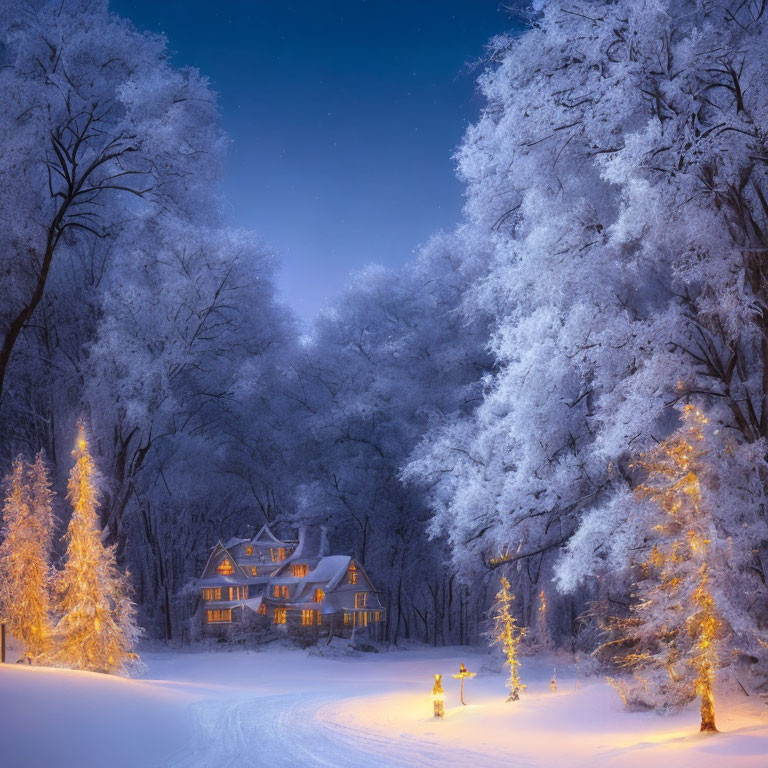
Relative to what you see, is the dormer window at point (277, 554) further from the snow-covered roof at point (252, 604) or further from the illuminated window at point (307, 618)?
the illuminated window at point (307, 618)

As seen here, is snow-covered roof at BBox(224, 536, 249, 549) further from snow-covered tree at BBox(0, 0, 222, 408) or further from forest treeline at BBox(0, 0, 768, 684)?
snow-covered tree at BBox(0, 0, 222, 408)

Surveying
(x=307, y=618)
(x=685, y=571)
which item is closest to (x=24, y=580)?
(x=685, y=571)

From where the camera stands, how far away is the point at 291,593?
31578 mm

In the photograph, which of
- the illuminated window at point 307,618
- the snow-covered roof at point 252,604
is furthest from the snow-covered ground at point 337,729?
the illuminated window at point 307,618

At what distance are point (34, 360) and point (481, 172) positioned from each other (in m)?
15.0

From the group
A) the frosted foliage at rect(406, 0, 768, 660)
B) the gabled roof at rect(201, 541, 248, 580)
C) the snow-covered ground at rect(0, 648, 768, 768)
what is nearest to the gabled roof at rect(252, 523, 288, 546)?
the gabled roof at rect(201, 541, 248, 580)

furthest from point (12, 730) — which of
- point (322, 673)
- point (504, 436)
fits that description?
point (322, 673)

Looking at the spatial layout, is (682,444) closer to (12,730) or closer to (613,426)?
(613,426)

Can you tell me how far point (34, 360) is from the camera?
928 inches

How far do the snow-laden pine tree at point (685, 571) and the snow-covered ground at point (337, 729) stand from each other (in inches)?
27.8

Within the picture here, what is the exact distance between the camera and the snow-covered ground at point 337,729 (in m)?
8.79

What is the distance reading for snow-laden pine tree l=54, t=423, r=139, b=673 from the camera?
1638 centimetres

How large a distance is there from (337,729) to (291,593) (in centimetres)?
1889

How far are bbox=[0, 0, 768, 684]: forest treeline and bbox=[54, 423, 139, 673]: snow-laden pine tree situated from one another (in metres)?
4.63
